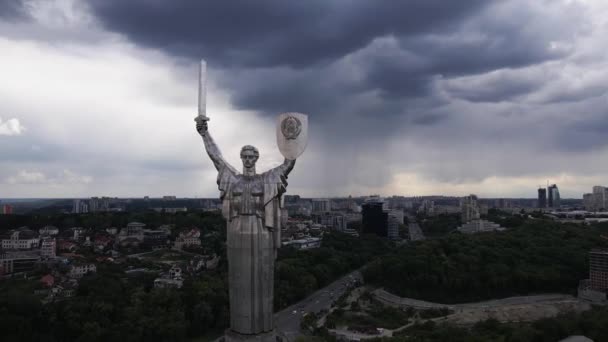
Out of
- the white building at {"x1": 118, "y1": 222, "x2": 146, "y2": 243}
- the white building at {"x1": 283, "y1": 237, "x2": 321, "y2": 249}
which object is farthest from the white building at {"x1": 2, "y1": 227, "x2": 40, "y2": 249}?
the white building at {"x1": 283, "y1": 237, "x2": 321, "y2": 249}

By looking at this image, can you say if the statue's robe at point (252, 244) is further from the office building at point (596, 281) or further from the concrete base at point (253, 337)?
the office building at point (596, 281)

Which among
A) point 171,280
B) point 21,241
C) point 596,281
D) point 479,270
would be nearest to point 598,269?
point 596,281

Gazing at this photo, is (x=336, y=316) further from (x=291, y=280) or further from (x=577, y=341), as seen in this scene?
(x=577, y=341)

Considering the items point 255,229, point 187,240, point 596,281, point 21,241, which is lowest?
point 596,281

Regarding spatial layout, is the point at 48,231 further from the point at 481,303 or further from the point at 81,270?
the point at 481,303

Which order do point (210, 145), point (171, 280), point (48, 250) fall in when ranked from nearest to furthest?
1. point (210, 145)
2. point (171, 280)
3. point (48, 250)

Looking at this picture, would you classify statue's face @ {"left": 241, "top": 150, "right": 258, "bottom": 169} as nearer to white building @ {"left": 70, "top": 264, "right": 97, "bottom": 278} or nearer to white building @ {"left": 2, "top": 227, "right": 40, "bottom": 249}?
white building @ {"left": 70, "top": 264, "right": 97, "bottom": 278}
